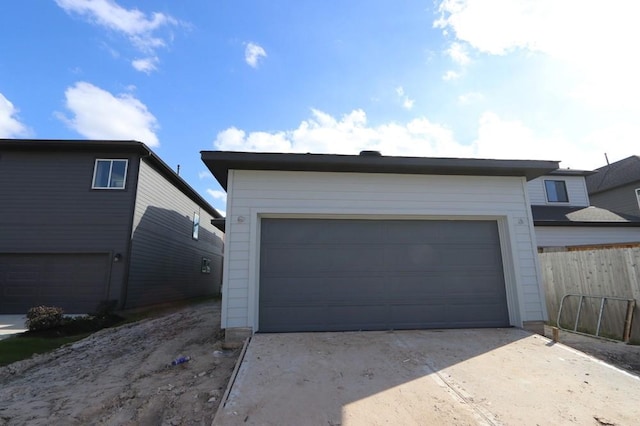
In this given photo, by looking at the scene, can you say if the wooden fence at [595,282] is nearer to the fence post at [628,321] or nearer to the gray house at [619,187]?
the fence post at [628,321]

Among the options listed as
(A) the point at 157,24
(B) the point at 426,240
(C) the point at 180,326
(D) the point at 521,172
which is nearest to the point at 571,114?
(D) the point at 521,172

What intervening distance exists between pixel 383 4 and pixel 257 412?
7.56 meters

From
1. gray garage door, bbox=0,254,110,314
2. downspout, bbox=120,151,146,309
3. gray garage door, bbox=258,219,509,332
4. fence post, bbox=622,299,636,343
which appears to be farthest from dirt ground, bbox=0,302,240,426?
fence post, bbox=622,299,636,343

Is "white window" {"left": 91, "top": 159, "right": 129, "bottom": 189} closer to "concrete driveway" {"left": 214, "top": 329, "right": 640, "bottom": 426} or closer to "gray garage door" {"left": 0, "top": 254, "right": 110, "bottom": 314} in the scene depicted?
"gray garage door" {"left": 0, "top": 254, "right": 110, "bottom": 314}

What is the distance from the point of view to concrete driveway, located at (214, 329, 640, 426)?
9.79 ft

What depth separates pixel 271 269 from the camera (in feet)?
19.0

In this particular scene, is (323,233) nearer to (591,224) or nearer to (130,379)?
(130,379)

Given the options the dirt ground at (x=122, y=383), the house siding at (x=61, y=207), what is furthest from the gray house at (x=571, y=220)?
the house siding at (x=61, y=207)

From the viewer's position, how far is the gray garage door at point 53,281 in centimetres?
998

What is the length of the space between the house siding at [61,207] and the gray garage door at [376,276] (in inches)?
288

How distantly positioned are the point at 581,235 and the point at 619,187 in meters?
8.27

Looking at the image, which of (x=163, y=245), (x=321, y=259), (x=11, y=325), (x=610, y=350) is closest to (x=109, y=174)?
(x=163, y=245)

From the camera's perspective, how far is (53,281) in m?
10.1

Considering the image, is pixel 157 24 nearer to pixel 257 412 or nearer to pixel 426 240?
pixel 426 240
